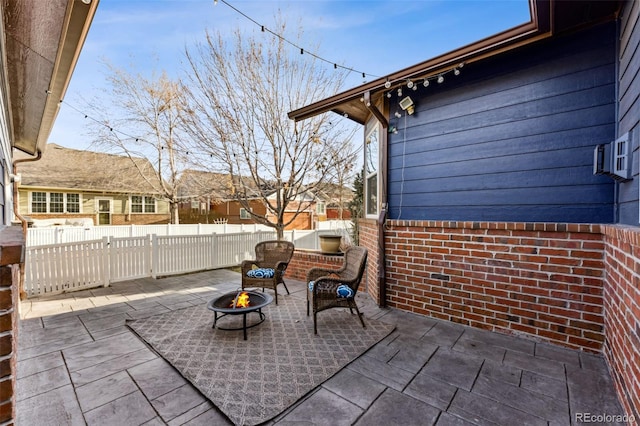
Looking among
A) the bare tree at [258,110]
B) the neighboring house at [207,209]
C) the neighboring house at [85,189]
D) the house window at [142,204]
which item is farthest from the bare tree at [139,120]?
the bare tree at [258,110]

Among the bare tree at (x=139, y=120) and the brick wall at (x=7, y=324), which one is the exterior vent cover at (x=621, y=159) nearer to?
the brick wall at (x=7, y=324)

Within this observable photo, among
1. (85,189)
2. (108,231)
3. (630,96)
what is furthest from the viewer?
(85,189)

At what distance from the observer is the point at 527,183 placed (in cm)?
301

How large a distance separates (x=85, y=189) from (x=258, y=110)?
14.3 metres

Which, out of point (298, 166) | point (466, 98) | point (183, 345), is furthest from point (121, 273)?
point (466, 98)

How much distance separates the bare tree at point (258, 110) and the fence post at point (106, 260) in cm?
250

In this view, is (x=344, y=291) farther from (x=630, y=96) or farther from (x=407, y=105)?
(x=630, y=96)

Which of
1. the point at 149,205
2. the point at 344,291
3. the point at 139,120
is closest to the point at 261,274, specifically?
the point at 344,291

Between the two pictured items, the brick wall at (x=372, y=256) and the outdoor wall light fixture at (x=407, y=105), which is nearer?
the outdoor wall light fixture at (x=407, y=105)

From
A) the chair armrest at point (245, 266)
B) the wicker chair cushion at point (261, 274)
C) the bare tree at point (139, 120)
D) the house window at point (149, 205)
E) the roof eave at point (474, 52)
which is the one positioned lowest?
the wicker chair cushion at point (261, 274)

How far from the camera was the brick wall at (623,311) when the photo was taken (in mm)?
1670

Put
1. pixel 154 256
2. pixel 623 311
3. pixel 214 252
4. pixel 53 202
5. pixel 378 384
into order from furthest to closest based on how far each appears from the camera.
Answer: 1. pixel 53 202
2. pixel 214 252
3. pixel 154 256
4. pixel 378 384
5. pixel 623 311

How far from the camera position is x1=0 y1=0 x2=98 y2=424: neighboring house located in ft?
3.85

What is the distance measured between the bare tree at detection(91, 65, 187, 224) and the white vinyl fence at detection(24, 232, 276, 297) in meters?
6.32
